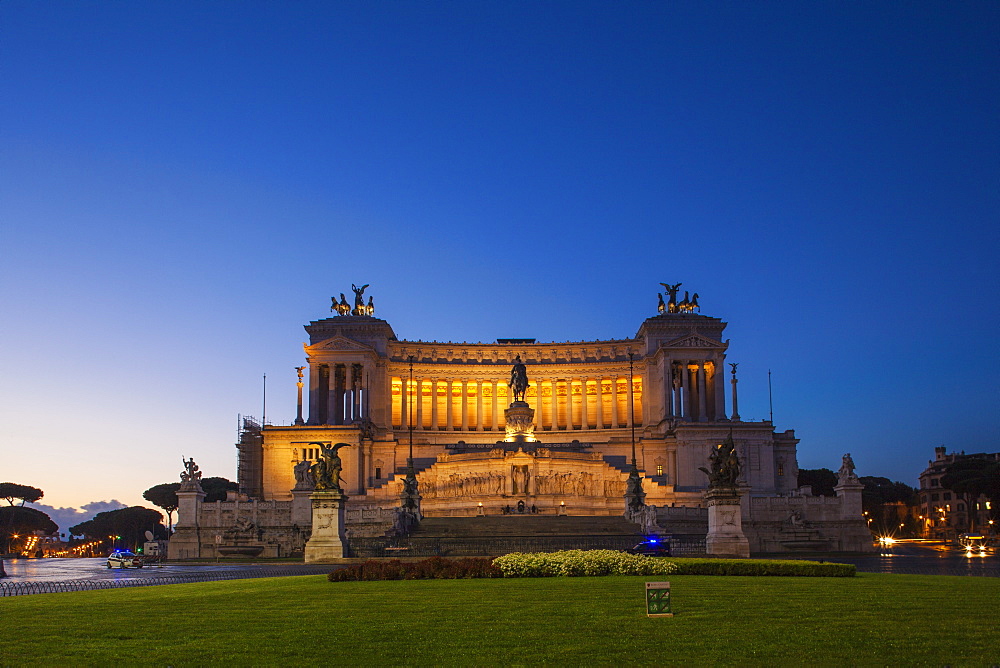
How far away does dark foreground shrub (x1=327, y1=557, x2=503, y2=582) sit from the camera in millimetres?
31375

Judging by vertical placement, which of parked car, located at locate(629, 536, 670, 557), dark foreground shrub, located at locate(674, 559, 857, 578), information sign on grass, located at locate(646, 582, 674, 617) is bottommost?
parked car, located at locate(629, 536, 670, 557)

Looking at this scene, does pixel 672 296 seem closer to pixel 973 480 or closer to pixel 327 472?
pixel 973 480

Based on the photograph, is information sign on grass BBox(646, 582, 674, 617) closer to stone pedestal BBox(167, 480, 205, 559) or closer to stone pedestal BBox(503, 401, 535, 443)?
stone pedestal BBox(167, 480, 205, 559)

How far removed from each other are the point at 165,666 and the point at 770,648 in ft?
31.6

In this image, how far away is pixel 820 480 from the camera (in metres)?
148

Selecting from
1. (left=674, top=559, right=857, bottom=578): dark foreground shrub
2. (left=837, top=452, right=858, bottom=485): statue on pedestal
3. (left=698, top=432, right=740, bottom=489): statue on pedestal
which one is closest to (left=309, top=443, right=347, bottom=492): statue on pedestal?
(left=698, top=432, right=740, bottom=489): statue on pedestal

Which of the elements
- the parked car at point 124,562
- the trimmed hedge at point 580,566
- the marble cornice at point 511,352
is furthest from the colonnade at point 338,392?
the trimmed hedge at point 580,566

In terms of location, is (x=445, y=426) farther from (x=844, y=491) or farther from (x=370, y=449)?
(x=844, y=491)

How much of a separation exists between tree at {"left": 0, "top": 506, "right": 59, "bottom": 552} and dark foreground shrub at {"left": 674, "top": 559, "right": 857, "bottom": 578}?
131 m

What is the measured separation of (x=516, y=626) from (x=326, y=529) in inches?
1264

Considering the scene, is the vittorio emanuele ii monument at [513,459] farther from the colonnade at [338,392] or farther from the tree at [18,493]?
the tree at [18,493]

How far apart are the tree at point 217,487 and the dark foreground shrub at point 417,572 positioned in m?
108

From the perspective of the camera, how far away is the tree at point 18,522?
138m

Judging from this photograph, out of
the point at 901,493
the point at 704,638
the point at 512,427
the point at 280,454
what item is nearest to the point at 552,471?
the point at 512,427
